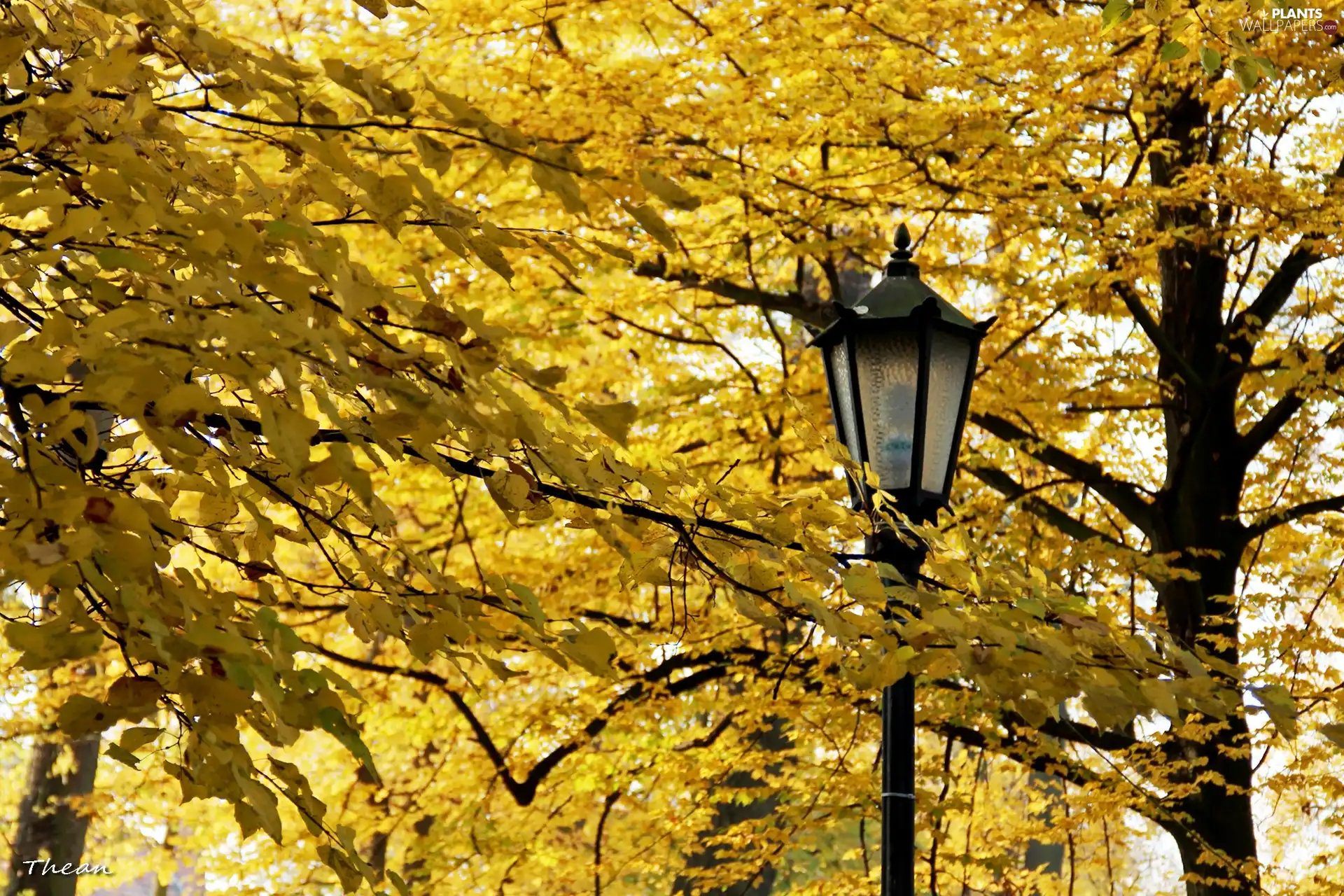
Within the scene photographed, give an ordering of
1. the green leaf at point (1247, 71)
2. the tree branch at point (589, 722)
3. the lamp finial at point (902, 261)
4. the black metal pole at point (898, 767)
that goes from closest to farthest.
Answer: the green leaf at point (1247, 71)
the black metal pole at point (898, 767)
the lamp finial at point (902, 261)
the tree branch at point (589, 722)

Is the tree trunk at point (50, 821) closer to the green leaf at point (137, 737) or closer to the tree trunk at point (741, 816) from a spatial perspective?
the tree trunk at point (741, 816)

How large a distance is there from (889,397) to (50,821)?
26.5ft

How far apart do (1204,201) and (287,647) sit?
16.0ft

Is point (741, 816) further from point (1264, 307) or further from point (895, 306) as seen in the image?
point (895, 306)

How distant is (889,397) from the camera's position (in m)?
3.49

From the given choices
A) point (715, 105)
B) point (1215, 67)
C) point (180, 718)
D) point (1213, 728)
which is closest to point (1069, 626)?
point (1215, 67)

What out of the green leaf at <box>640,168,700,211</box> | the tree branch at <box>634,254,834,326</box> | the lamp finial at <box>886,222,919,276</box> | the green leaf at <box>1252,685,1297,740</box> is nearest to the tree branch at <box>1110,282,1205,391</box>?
the tree branch at <box>634,254,834,326</box>

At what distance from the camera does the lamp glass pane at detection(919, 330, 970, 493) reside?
345 cm

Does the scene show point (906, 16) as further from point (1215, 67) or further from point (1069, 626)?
point (1069, 626)

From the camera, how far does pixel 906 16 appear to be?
19.2ft

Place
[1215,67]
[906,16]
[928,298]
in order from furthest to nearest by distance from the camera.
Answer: [906,16] → [928,298] → [1215,67]

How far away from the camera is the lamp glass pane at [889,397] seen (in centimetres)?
344

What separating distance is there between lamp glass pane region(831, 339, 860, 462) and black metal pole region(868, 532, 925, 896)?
0.34 m

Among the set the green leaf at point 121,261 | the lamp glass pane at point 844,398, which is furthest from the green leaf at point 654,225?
the lamp glass pane at point 844,398
